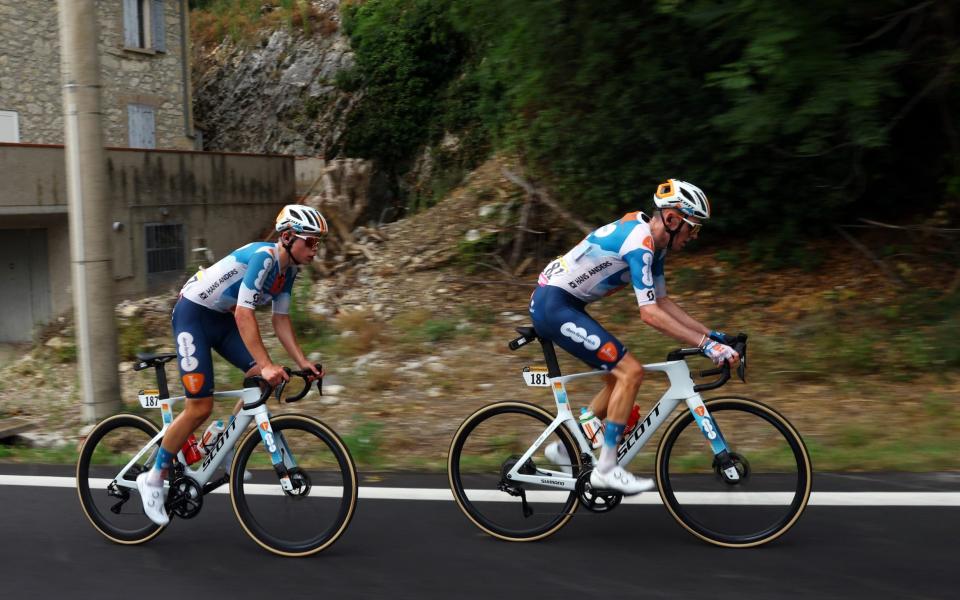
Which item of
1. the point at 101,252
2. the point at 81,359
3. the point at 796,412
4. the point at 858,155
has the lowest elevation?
the point at 796,412

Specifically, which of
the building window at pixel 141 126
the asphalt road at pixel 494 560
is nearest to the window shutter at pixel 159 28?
the building window at pixel 141 126

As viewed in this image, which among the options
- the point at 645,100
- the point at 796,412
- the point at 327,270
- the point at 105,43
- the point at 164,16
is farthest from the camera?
the point at 164,16

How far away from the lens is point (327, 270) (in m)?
13.4

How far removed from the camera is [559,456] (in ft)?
16.5

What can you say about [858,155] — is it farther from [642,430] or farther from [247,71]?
[247,71]

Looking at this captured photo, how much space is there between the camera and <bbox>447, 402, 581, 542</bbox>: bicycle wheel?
4992 millimetres

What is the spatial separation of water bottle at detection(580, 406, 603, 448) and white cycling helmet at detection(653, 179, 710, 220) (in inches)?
46.2

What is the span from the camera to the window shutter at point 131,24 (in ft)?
82.3

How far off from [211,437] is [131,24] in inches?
918

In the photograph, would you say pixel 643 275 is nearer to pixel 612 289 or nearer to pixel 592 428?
pixel 612 289

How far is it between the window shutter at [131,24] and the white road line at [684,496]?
71.2 feet

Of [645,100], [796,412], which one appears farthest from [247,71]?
[796,412]

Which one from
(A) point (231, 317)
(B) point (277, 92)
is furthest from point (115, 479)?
(B) point (277, 92)

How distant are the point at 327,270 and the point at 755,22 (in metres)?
7.49
